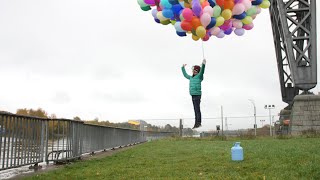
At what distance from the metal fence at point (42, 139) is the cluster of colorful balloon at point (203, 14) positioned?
13.6ft

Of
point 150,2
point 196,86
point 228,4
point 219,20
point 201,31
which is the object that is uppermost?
point 150,2

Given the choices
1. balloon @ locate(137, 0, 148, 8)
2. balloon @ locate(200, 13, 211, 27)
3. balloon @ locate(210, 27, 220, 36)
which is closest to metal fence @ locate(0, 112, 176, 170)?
balloon @ locate(137, 0, 148, 8)

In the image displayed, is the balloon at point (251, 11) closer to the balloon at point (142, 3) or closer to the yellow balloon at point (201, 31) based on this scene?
the yellow balloon at point (201, 31)

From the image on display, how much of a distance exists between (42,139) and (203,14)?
566cm

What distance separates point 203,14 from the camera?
25.7ft

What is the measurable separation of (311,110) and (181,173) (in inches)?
621

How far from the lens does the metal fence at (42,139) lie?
800cm

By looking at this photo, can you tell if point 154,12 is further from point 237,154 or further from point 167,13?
point 237,154

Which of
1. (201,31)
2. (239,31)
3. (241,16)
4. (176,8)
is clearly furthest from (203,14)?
(239,31)

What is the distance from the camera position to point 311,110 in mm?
→ 20609

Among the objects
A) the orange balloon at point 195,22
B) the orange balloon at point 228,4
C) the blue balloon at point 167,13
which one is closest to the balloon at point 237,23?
the orange balloon at point 228,4

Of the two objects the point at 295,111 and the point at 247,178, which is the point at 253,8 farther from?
the point at 295,111

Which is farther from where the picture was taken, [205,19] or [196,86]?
[196,86]

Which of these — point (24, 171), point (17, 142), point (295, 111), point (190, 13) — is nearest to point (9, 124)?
point (17, 142)
